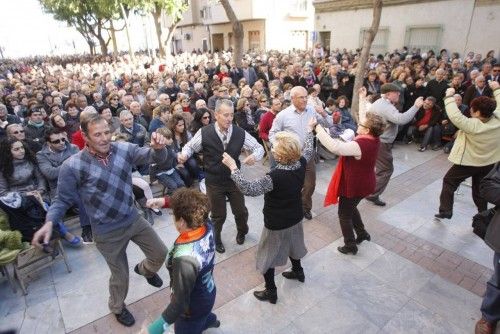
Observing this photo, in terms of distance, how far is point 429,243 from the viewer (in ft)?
14.4

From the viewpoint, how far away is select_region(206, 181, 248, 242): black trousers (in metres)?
3.96

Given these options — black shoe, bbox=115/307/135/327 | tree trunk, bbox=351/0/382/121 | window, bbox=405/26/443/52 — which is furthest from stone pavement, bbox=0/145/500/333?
window, bbox=405/26/443/52

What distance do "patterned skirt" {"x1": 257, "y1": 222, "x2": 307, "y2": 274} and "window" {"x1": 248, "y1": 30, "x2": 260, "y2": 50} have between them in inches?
1106

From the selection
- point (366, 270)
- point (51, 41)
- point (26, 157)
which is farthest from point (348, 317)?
point (51, 41)

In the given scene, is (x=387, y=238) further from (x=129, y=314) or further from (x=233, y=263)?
(x=129, y=314)

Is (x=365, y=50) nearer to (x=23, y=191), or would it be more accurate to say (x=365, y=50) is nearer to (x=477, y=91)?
(x=477, y=91)

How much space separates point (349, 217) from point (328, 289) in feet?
2.93

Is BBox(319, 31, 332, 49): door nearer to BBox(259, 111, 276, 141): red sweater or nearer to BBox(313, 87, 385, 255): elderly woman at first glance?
BBox(259, 111, 276, 141): red sweater

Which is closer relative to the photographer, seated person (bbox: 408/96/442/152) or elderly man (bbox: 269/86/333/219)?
elderly man (bbox: 269/86/333/219)

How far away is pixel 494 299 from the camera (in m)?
2.86

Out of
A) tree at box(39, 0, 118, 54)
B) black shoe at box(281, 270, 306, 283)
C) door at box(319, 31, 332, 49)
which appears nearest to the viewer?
black shoe at box(281, 270, 306, 283)

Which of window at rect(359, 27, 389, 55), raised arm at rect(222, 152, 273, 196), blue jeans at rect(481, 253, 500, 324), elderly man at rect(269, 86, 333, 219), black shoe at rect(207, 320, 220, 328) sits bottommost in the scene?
black shoe at rect(207, 320, 220, 328)

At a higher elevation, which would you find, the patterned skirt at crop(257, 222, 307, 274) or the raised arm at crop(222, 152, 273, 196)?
the raised arm at crop(222, 152, 273, 196)

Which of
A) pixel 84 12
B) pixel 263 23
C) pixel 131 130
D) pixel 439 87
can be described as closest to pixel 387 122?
pixel 439 87
